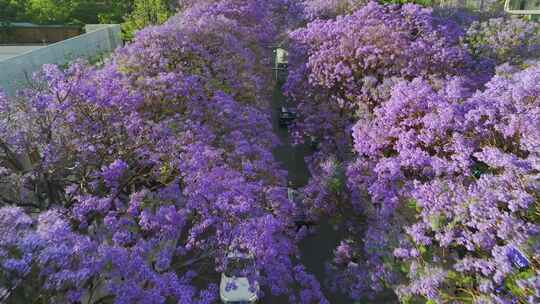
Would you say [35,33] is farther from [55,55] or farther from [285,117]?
[285,117]

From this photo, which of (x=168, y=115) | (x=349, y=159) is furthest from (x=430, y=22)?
(x=168, y=115)

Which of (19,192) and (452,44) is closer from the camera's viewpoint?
(19,192)

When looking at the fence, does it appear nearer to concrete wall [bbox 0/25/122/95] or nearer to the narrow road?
concrete wall [bbox 0/25/122/95]

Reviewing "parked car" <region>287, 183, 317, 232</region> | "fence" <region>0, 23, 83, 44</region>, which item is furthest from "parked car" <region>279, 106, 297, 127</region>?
"fence" <region>0, 23, 83, 44</region>

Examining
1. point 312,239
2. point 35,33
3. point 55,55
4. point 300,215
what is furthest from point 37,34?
point 300,215

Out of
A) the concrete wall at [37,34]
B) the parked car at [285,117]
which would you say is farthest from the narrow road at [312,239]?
the concrete wall at [37,34]

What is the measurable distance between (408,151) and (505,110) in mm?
1625

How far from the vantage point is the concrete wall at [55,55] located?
1080 centimetres

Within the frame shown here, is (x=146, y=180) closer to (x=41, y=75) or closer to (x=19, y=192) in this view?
(x=19, y=192)

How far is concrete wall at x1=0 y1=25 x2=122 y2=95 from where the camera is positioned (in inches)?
425

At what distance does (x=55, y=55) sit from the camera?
1504cm

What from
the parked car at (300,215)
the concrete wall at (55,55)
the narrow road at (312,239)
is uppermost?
the concrete wall at (55,55)

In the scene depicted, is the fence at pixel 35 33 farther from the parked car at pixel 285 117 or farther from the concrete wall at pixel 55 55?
the parked car at pixel 285 117

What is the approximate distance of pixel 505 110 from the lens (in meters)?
6.34
